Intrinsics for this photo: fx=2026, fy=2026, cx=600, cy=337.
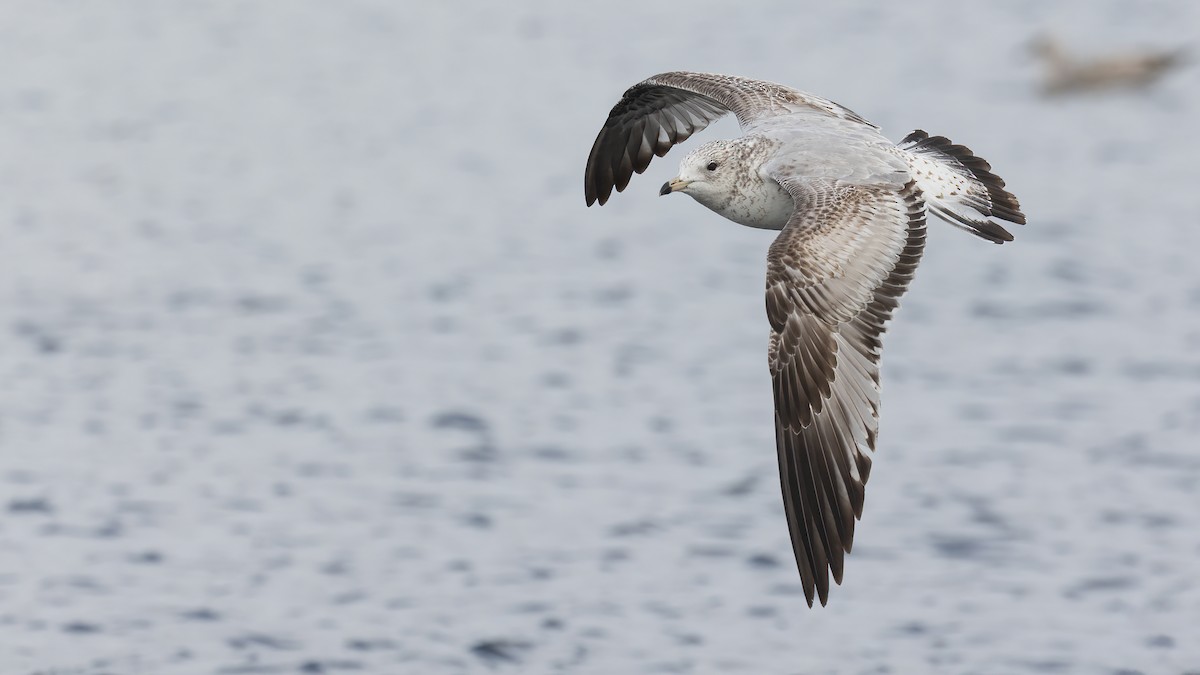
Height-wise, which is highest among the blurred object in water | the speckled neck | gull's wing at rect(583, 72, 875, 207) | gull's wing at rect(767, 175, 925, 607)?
the blurred object in water

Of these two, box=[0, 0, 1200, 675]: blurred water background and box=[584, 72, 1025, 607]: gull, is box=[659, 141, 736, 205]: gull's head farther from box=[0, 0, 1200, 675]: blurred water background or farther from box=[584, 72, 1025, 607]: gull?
box=[0, 0, 1200, 675]: blurred water background

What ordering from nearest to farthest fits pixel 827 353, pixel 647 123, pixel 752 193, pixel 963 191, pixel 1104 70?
pixel 827 353 < pixel 752 193 < pixel 963 191 < pixel 647 123 < pixel 1104 70

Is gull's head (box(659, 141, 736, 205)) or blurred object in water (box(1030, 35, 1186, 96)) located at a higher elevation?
blurred object in water (box(1030, 35, 1186, 96))

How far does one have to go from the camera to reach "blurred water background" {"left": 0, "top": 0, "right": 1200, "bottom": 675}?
59.0ft

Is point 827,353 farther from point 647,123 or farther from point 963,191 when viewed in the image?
point 647,123

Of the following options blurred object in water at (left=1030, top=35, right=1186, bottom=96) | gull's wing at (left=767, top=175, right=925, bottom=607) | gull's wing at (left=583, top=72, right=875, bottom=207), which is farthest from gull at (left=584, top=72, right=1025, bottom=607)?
blurred object in water at (left=1030, top=35, right=1186, bottom=96)

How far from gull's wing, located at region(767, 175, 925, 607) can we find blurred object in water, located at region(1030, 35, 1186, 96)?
961 inches

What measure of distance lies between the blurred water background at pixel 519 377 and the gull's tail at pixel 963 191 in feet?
20.1

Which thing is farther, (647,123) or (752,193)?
(647,123)

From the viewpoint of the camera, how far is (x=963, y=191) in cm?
1203

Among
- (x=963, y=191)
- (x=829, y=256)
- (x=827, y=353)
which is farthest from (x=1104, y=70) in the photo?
(x=827, y=353)

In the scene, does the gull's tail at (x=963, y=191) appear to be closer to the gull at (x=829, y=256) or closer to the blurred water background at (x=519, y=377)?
the gull at (x=829, y=256)

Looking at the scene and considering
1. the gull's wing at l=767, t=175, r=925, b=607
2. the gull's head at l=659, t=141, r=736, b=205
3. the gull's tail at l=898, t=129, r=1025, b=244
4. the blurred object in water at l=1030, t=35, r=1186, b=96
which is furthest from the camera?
the blurred object in water at l=1030, t=35, r=1186, b=96

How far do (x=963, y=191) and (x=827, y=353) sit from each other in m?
1.88
